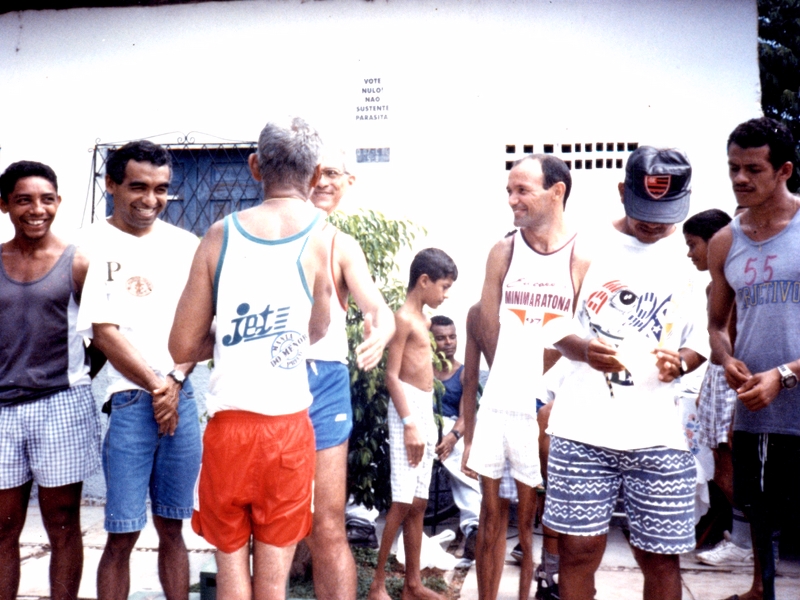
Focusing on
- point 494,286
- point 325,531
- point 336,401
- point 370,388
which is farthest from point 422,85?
point 325,531

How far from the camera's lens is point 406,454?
4.43 metres

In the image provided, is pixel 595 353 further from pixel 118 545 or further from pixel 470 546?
pixel 470 546

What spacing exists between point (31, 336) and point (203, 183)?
136 inches

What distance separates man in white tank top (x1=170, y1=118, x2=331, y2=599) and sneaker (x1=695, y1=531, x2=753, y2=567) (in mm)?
3500

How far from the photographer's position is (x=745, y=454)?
11.2 ft

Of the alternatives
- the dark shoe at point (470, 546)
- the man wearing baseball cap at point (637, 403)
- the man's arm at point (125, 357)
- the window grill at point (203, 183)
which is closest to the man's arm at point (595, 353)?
the man wearing baseball cap at point (637, 403)

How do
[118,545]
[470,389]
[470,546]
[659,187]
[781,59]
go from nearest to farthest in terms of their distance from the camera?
[659,187] < [118,545] < [470,389] < [470,546] < [781,59]

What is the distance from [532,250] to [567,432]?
935 mm

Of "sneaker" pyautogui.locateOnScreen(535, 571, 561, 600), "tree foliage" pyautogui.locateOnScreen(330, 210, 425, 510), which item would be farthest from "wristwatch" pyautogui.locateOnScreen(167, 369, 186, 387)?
"sneaker" pyautogui.locateOnScreen(535, 571, 561, 600)

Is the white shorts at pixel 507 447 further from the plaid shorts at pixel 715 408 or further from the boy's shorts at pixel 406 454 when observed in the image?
the plaid shorts at pixel 715 408

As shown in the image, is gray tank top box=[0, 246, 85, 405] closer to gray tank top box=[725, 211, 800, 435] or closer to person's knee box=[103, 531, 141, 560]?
person's knee box=[103, 531, 141, 560]

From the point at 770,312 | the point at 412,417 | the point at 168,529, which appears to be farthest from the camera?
the point at 412,417

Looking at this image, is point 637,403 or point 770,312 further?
point 770,312

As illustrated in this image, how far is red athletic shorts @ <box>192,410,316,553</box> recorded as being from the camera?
2.59 meters
